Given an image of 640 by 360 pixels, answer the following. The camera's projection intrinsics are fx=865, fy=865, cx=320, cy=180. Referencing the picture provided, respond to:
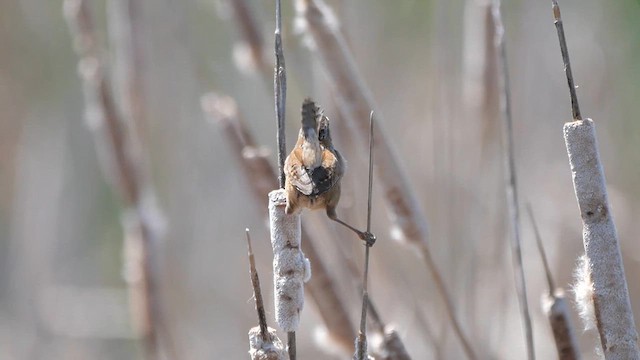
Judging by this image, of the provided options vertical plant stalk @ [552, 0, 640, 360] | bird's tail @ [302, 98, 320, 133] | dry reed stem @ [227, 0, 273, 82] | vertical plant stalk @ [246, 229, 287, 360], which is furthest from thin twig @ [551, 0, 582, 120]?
dry reed stem @ [227, 0, 273, 82]

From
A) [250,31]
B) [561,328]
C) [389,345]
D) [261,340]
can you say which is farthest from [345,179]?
[261,340]

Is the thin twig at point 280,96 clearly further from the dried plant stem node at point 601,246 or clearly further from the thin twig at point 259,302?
the dried plant stem node at point 601,246

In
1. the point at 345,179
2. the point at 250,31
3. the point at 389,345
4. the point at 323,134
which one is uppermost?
the point at 250,31

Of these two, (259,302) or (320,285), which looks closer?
(259,302)

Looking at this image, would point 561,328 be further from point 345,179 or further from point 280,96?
point 345,179

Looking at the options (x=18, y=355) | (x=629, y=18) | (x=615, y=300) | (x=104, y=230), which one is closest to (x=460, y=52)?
(x=629, y=18)

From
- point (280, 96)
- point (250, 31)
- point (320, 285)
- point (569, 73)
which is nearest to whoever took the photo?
point (569, 73)
